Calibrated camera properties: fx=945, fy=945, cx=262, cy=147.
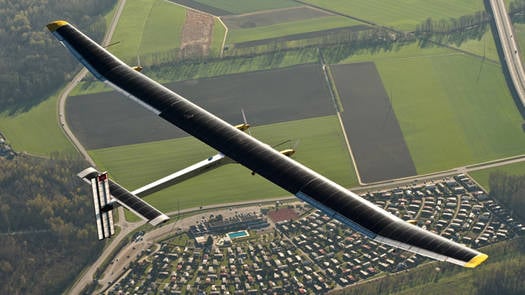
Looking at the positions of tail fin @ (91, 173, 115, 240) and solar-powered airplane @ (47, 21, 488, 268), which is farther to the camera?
tail fin @ (91, 173, 115, 240)

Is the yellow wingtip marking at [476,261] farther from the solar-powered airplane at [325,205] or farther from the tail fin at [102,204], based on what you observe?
the tail fin at [102,204]

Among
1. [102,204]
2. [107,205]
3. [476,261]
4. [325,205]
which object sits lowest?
[476,261]

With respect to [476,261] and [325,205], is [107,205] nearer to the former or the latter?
[325,205]

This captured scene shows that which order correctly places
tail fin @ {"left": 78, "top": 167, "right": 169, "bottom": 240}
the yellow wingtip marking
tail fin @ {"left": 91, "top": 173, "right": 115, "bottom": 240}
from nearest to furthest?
the yellow wingtip marking, tail fin @ {"left": 91, "top": 173, "right": 115, "bottom": 240}, tail fin @ {"left": 78, "top": 167, "right": 169, "bottom": 240}

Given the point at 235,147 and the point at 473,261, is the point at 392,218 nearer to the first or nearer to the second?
the point at 473,261

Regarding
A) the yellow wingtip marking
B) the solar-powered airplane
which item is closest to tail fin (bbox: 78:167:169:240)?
the solar-powered airplane

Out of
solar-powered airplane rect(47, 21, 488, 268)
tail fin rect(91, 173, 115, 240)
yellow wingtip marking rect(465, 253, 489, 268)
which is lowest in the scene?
yellow wingtip marking rect(465, 253, 489, 268)

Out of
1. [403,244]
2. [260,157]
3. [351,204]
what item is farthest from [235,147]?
[403,244]

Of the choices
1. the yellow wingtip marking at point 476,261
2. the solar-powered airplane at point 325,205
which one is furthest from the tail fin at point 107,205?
the yellow wingtip marking at point 476,261

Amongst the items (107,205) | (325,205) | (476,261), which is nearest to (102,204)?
(107,205)

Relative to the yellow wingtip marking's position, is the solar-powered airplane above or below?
above

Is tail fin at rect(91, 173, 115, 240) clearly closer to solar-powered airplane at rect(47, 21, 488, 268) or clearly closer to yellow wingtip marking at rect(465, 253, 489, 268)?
solar-powered airplane at rect(47, 21, 488, 268)
